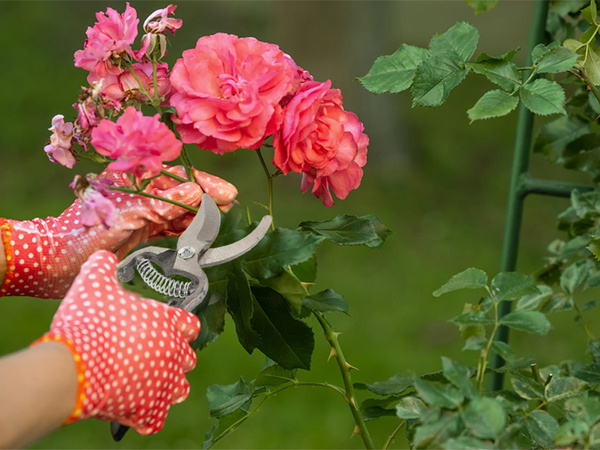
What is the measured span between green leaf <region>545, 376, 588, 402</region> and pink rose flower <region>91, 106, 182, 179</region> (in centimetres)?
53

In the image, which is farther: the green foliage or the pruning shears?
the pruning shears

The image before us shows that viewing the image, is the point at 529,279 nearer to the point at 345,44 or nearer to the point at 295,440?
the point at 295,440

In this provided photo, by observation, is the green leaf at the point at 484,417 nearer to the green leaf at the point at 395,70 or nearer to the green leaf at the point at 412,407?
the green leaf at the point at 412,407

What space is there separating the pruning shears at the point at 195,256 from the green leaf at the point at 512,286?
302mm

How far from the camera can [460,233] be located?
4.24 meters

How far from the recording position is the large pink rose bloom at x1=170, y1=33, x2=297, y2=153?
0.92 m

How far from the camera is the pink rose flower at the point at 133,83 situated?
0.95m

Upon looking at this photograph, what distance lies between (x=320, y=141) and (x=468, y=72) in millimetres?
214

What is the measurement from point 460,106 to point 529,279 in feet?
17.2

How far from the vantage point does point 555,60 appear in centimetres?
88

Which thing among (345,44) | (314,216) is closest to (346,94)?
(345,44)

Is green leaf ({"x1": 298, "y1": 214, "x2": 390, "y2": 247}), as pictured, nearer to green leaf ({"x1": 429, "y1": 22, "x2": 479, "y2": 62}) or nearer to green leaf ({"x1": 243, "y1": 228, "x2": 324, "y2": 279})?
green leaf ({"x1": 243, "y1": 228, "x2": 324, "y2": 279})

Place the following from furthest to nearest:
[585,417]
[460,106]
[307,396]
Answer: [460,106]
[307,396]
[585,417]

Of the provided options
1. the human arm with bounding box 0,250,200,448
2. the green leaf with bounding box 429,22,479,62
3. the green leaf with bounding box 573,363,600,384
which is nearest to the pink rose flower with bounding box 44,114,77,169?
the human arm with bounding box 0,250,200,448
